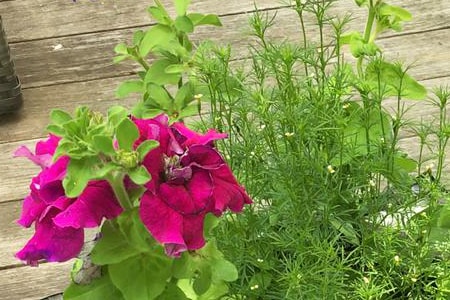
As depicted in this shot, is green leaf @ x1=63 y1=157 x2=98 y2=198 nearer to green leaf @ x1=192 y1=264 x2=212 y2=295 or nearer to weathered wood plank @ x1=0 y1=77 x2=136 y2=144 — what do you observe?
green leaf @ x1=192 y1=264 x2=212 y2=295

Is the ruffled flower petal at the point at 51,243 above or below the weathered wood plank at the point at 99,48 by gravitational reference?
above

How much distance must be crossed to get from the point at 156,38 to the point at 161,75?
0.05 meters

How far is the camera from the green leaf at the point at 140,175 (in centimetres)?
72

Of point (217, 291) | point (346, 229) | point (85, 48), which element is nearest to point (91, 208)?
point (217, 291)

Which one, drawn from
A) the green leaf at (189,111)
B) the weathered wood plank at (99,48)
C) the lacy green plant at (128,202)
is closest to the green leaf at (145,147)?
the lacy green plant at (128,202)

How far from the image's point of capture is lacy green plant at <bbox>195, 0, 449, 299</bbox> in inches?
38.7

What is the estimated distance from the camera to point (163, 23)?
1184mm

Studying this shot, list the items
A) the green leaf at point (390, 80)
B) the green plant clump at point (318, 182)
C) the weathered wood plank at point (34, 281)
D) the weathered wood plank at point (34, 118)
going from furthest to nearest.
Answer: the weathered wood plank at point (34, 118)
the weathered wood plank at point (34, 281)
the green leaf at point (390, 80)
the green plant clump at point (318, 182)

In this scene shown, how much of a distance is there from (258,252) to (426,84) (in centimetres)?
102

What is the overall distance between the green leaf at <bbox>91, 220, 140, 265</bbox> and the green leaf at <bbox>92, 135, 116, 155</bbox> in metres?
0.17

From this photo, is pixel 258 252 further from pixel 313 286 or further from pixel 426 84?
pixel 426 84

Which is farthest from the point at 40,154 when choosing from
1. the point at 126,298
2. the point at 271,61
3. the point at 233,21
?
the point at 233,21

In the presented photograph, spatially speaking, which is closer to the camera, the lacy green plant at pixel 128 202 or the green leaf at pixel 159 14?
the lacy green plant at pixel 128 202

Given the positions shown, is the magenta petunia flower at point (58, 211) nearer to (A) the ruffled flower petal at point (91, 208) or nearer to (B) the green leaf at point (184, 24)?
(A) the ruffled flower petal at point (91, 208)
